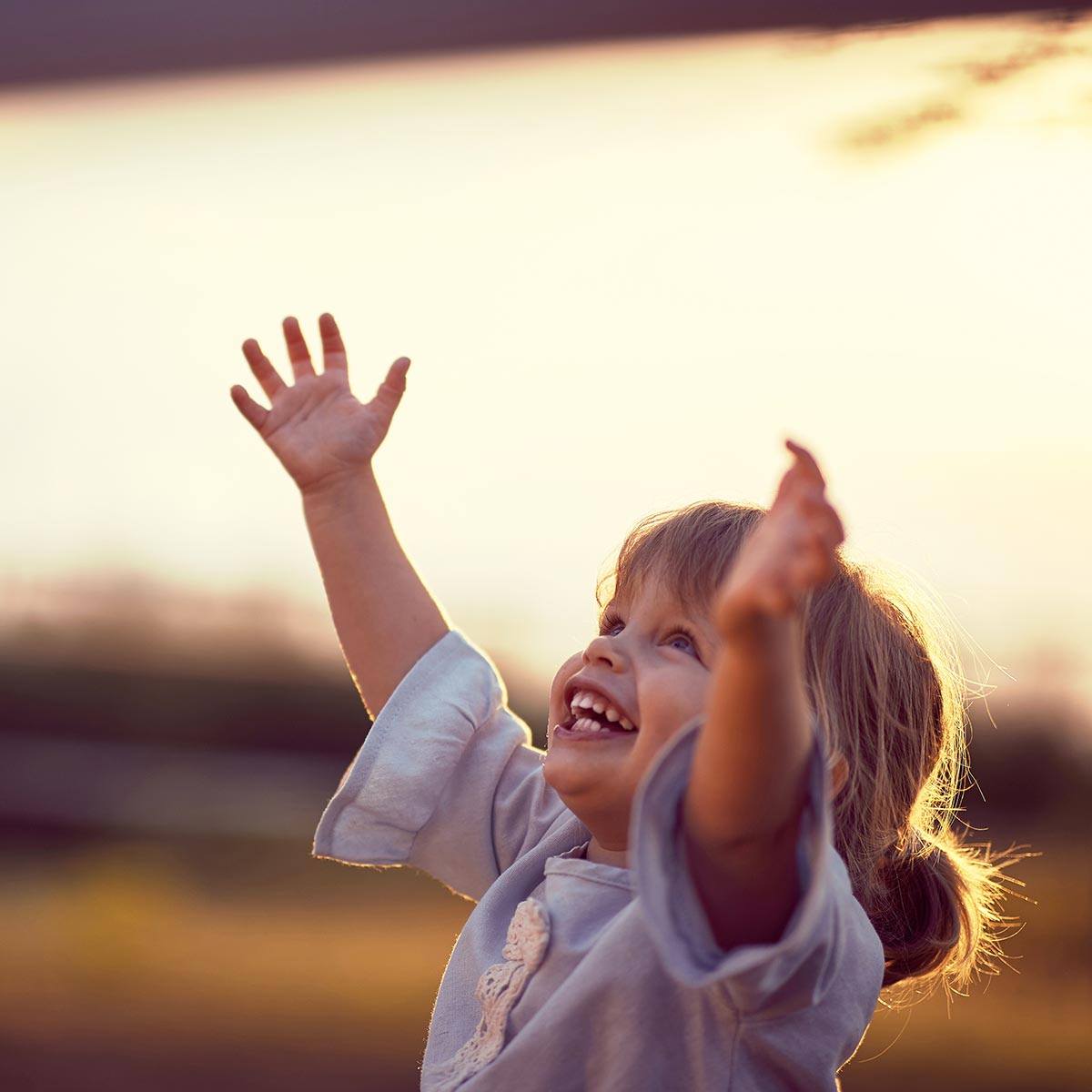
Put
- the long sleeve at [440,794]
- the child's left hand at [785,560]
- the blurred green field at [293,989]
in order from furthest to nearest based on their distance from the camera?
the blurred green field at [293,989] → the long sleeve at [440,794] → the child's left hand at [785,560]

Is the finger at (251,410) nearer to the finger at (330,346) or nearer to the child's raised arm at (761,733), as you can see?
the finger at (330,346)

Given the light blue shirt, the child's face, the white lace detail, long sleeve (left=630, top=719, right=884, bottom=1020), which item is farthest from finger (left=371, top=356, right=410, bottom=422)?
long sleeve (left=630, top=719, right=884, bottom=1020)

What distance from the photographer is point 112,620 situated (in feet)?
15.9

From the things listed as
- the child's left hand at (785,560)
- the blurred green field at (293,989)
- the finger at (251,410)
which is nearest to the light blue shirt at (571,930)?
the child's left hand at (785,560)

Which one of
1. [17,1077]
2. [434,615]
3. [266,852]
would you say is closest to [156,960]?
[17,1077]

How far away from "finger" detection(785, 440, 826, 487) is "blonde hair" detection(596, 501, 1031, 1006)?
0.95ft

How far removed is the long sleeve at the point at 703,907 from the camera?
69 cm

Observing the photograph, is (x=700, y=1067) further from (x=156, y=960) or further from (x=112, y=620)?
(x=112, y=620)

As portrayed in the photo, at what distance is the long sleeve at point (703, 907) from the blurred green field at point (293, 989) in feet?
3.70

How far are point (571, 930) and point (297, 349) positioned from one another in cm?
59

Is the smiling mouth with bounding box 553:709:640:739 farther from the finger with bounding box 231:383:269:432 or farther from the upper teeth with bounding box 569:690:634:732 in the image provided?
the finger with bounding box 231:383:269:432

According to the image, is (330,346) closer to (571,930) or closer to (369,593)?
(369,593)

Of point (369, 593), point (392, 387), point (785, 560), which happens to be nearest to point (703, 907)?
point (785, 560)

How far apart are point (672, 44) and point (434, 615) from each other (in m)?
0.53
